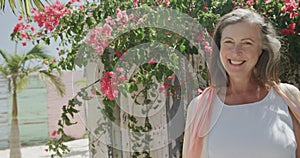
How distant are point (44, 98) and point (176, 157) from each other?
8052 millimetres

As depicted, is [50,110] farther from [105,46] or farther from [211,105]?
[211,105]

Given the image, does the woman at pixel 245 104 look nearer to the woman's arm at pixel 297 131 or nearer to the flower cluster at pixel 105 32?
the woman's arm at pixel 297 131

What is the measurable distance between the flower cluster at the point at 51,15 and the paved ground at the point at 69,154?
564cm

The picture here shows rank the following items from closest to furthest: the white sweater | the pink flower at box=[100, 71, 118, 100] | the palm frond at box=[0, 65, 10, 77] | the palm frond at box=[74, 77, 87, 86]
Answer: the white sweater
the pink flower at box=[100, 71, 118, 100]
the palm frond at box=[74, 77, 87, 86]
the palm frond at box=[0, 65, 10, 77]

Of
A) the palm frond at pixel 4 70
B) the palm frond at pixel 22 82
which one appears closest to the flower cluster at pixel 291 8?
the palm frond at pixel 22 82

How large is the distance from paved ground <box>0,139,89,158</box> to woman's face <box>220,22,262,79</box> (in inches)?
267

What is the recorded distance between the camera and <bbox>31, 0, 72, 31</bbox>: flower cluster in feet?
7.59

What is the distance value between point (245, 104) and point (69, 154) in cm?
724

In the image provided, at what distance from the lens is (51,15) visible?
2.34 metres

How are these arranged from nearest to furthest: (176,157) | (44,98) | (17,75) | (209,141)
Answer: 1. (209,141)
2. (176,157)
3. (17,75)
4. (44,98)

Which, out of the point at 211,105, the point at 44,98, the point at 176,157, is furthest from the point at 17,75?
the point at 211,105

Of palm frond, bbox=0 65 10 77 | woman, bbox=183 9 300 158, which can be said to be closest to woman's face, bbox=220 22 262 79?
woman, bbox=183 9 300 158

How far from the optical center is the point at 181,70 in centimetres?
218

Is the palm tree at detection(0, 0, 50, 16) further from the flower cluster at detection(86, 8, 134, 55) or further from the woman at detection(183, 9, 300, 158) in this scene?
the woman at detection(183, 9, 300, 158)
